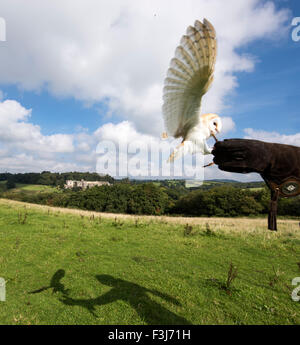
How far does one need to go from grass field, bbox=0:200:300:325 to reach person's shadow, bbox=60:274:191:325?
2cm

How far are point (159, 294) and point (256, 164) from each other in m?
5.80

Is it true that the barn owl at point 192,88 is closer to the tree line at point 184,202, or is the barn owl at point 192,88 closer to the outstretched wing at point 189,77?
the outstretched wing at point 189,77

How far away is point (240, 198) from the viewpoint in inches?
1972

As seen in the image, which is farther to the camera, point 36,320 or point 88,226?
point 88,226

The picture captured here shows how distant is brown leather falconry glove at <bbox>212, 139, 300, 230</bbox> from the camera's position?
62.3 inches

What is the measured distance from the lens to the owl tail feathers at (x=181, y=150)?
82.2 inches

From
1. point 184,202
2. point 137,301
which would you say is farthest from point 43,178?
point 137,301

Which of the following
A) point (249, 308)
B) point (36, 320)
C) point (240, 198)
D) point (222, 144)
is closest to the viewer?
point (222, 144)

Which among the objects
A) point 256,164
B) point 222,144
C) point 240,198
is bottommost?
point 240,198

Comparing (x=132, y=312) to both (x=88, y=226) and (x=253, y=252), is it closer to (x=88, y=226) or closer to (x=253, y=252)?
(x=253, y=252)

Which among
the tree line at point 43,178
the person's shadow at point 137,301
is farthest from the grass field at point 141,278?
the tree line at point 43,178

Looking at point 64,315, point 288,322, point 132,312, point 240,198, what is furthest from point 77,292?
point 240,198

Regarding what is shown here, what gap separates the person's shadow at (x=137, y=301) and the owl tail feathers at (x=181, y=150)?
173 inches

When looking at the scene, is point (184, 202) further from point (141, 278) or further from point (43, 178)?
point (43, 178)
